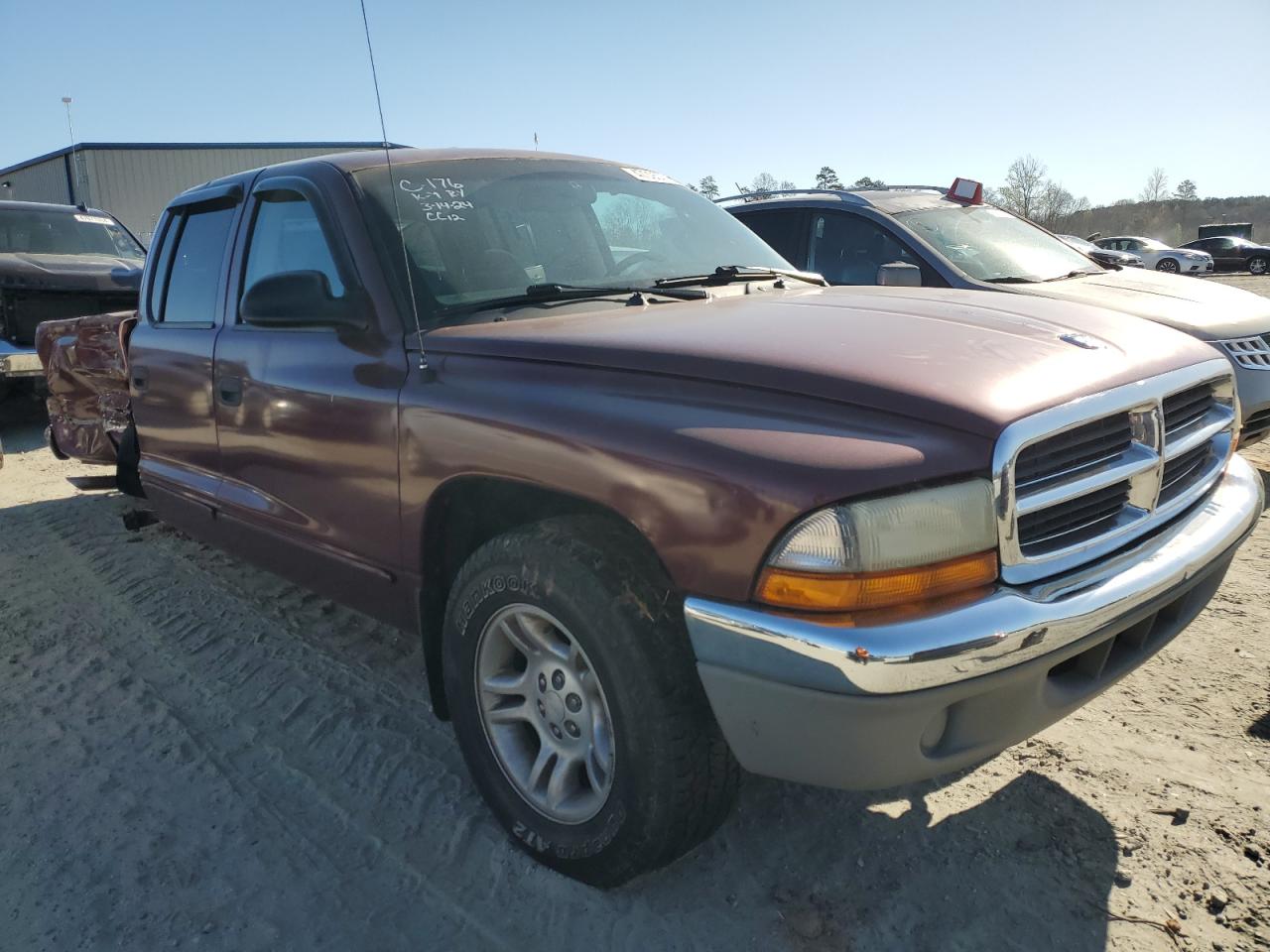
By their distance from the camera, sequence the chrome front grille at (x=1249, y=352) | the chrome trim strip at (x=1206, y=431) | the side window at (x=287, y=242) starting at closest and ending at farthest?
the chrome trim strip at (x=1206, y=431)
the side window at (x=287, y=242)
the chrome front grille at (x=1249, y=352)

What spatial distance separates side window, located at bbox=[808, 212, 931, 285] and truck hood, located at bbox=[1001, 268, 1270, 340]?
78cm

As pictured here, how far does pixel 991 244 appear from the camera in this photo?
5840 mm

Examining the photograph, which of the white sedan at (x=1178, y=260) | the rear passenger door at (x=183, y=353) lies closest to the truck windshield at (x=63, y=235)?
the rear passenger door at (x=183, y=353)

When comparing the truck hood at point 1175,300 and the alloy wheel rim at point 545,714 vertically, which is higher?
the truck hood at point 1175,300

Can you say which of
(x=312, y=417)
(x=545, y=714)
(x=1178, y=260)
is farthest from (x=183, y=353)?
(x=1178, y=260)

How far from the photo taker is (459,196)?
3.00 m

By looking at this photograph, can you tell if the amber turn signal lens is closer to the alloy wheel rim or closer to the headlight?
the headlight

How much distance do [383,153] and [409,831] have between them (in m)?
2.18

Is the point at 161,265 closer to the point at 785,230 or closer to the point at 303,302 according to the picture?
the point at 303,302

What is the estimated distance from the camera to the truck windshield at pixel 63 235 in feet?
30.7

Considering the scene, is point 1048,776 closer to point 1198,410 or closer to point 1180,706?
point 1180,706

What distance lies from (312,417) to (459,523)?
69 cm

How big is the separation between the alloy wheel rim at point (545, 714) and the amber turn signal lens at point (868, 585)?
0.57 m

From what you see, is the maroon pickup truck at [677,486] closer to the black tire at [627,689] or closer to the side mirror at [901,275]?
the black tire at [627,689]
